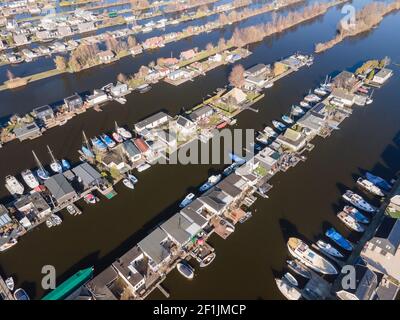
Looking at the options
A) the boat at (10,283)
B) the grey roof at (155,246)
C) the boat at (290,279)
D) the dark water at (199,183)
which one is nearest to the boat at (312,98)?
the dark water at (199,183)

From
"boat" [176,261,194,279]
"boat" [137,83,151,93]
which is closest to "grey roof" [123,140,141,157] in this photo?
"boat" [176,261,194,279]

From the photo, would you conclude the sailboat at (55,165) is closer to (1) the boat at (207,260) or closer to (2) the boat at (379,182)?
(1) the boat at (207,260)

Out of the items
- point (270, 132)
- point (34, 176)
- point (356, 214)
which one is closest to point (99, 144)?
point (34, 176)

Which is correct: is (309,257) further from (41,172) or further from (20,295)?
(41,172)

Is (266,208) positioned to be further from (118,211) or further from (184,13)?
(184,13)

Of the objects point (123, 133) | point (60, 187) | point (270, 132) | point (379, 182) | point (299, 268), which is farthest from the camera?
point (270, 132)
